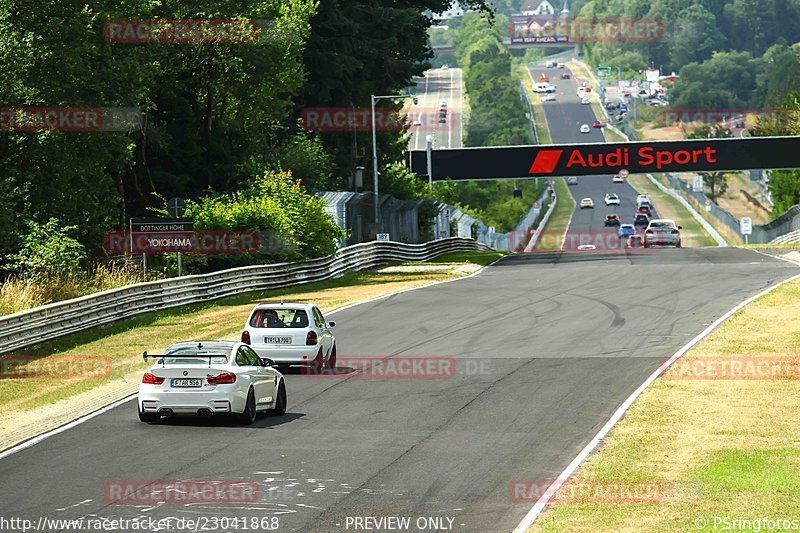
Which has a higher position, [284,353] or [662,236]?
[284,353]

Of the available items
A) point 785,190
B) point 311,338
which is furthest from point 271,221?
point 785,190

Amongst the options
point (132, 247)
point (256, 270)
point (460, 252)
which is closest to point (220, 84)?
point (256, 270)

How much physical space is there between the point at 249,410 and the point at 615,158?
6788cm

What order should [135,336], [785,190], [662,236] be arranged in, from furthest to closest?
1. [785,190]
2. [662,236]
3. [135,336]

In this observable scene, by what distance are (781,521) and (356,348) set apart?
1680cm

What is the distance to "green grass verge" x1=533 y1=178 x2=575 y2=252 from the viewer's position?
113m

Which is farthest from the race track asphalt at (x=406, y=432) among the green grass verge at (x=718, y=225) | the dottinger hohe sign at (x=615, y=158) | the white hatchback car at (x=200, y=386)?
the green grass verge at (x=718, y=225)

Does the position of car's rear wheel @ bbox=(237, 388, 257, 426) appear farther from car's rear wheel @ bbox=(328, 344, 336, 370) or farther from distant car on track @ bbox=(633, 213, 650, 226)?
distant car on track @ bbox=(633, 213, 650, 226)

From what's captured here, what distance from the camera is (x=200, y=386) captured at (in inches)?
744

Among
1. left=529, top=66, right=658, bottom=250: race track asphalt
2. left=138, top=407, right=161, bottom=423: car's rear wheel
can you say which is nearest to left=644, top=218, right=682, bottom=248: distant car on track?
left=529, top=66, right=658, bottom=250: race track asphalt

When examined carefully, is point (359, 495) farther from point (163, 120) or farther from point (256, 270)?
point (163, 120)

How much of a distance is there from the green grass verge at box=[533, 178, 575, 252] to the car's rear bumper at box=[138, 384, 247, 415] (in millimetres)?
90568

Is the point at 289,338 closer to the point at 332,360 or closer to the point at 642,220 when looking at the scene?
the point at 332,360

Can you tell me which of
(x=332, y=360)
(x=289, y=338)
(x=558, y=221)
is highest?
(x=289, y=338)
